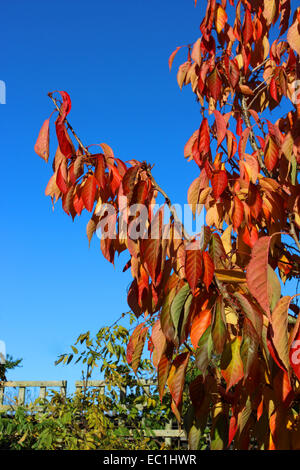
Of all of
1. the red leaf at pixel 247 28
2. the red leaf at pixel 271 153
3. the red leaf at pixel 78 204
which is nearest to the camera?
the red leaf at pixel 78 204

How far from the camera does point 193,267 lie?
3.38 feet

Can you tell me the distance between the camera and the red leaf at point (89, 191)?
1.23 metres

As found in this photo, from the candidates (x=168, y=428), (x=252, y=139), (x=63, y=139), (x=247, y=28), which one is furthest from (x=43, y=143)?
(x=168, y=428)

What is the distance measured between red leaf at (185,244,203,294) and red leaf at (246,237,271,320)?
0.40ft

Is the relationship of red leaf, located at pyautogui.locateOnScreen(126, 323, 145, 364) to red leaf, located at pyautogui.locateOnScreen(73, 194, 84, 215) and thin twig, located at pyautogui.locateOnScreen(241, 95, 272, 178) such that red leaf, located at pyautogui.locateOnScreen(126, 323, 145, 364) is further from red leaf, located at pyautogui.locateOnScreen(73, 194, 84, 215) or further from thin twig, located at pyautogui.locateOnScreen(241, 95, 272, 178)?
thin twig, located at pyautogui.locateOnScreen(241, 95, 272, 178)

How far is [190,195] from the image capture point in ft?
5.54

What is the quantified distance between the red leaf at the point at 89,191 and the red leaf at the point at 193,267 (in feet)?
1.07

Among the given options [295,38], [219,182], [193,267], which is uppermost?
[295,38]

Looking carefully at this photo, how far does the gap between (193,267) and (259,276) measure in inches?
6.0

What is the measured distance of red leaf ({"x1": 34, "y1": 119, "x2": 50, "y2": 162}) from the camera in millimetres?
1246

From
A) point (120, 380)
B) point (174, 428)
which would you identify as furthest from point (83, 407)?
point (174, 428)

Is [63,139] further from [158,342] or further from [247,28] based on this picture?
[247,28]

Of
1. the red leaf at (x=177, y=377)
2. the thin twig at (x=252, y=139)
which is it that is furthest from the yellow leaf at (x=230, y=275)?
the thin twig at (x=252, y=139)

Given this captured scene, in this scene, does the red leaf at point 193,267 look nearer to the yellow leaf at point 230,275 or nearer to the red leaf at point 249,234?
the yellow leaf at point 230,275
